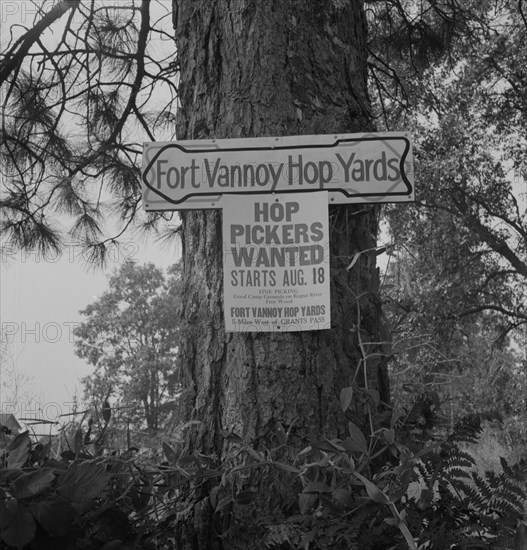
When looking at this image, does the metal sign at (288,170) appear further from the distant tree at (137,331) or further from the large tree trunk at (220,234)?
the distant tree at (137,331)

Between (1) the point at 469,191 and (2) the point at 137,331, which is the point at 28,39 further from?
(2) the point at 137,331

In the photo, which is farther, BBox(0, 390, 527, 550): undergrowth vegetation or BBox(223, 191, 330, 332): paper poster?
BBox(223, 191, 330, 332): paper poster

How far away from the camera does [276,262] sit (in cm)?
132

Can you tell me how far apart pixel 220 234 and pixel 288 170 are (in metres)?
0.17

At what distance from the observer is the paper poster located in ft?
4.22

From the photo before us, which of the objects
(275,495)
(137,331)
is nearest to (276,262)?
(275,495)

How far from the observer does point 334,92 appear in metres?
1.39

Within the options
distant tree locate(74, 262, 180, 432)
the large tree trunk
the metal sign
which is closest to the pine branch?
the large tree trunk

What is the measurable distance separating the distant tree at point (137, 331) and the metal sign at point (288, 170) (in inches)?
535

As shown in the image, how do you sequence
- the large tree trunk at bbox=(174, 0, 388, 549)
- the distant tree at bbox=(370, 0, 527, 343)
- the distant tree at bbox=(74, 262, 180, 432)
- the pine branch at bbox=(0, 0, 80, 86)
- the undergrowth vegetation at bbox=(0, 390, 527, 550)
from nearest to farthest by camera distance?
the undergrowth vegetation at bbox=(0, 390, 527, 550) < the large tree trunk at bbox=(174, 0, 388, 549) < the pine branch at bbox=(0, 0, 80, 86) < the distant tree at bbox=(370, 0, 527, 343) < the distant tree at bbox=(74, 262, 180, 432)

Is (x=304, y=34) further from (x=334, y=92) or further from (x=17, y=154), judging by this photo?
(x=17, y=154)

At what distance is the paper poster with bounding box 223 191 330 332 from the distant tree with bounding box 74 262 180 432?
13.6m

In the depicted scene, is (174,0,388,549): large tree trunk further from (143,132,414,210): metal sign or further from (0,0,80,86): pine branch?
(0,0,80,86): pine branch

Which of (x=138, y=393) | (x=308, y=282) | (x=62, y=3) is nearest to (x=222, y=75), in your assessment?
(x=308, y=282)
